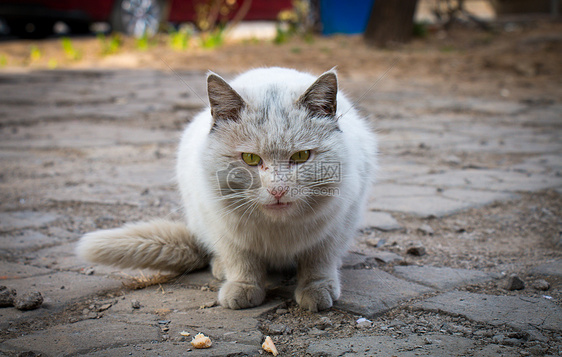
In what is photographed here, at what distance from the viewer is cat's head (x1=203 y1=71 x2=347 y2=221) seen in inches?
77.7

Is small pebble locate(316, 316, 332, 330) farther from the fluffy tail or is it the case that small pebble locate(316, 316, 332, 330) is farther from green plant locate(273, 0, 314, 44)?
green plant locate(273, 0, 314, 44)

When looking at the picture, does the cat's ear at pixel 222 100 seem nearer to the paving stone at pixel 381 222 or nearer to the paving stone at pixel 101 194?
the paving stone at pixel 381 222

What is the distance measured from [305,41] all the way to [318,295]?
8.53 meters

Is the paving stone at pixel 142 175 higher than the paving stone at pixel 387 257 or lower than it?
lower

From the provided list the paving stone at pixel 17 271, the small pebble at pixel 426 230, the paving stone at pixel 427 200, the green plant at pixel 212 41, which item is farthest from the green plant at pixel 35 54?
the small pebble at pixel 426 230

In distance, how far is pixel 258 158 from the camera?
2.04 metres

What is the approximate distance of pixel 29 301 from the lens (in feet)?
6.63

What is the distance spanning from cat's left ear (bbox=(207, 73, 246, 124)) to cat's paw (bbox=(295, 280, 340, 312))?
796mm

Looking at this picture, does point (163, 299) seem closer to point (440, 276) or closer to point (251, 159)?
point (251, 159)

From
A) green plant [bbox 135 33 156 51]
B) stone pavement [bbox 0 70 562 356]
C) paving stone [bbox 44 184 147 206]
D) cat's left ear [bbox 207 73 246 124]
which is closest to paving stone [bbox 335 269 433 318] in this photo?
stone pavement [bbox 0 70 562 356]

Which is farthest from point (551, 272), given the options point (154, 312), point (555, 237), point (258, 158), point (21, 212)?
point (21, 212)

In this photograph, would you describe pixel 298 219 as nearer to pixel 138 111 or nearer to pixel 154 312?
pixel 154 312

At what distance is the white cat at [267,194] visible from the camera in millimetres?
2008

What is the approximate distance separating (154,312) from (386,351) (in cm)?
94
